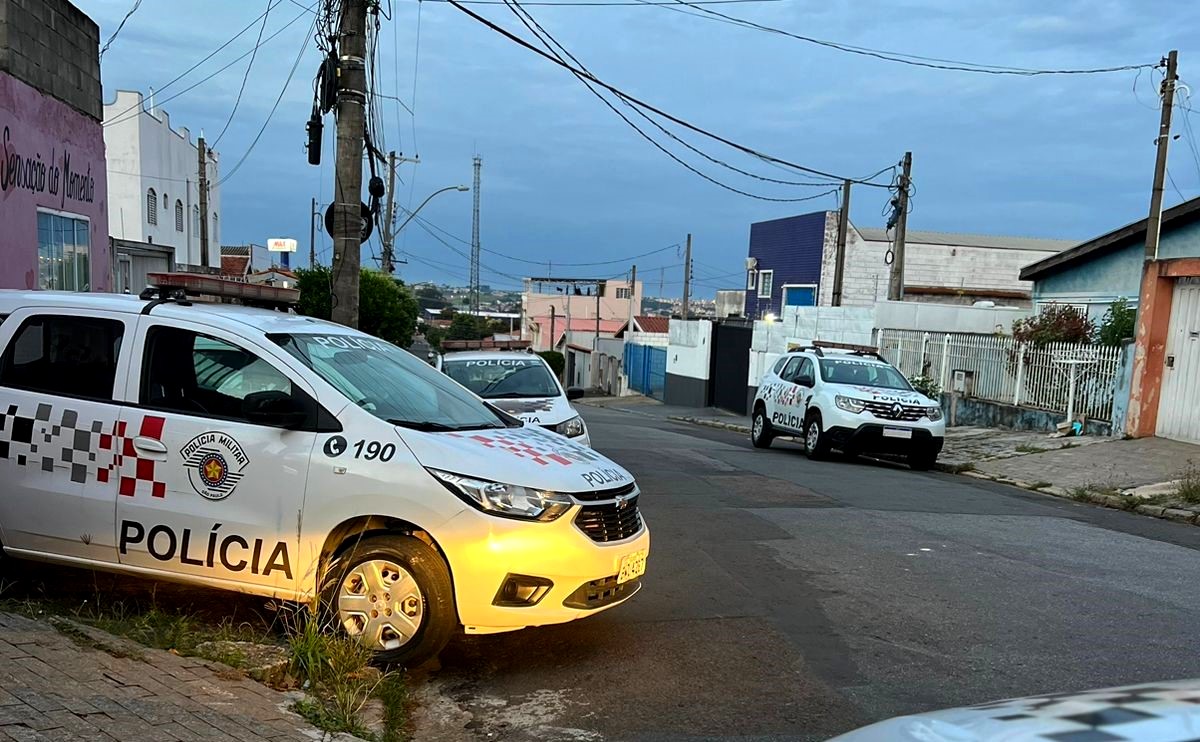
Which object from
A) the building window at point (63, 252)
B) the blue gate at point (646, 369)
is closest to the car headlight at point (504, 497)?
the building window at point (63, 252)

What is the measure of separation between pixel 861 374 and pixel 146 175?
99.5ft

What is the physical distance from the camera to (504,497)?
466 cm

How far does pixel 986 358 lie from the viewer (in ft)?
63.8

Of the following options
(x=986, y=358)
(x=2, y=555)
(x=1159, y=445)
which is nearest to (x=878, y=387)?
(x=1159, y=445)

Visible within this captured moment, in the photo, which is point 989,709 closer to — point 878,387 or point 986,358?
point 878,387

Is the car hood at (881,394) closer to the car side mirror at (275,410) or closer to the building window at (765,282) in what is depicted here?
the car side mirror at (275,410)

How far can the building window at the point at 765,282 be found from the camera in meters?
44.9

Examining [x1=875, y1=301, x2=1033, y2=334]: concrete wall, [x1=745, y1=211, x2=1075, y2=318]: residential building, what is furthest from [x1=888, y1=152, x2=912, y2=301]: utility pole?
[x1=745, y1=211, x2=1075, y2=318]: residential building

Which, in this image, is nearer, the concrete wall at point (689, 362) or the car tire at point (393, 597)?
the car tire at point (393, 597)

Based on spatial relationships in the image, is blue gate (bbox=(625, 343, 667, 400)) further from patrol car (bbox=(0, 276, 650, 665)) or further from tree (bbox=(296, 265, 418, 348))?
patrol car (bbox=(0, 276, 650, 665))

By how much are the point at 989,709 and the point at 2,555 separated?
5.57 metres

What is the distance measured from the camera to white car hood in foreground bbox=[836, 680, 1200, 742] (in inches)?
73.8

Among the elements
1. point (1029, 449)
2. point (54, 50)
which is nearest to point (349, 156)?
point (54, 50)

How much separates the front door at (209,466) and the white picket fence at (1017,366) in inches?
584
